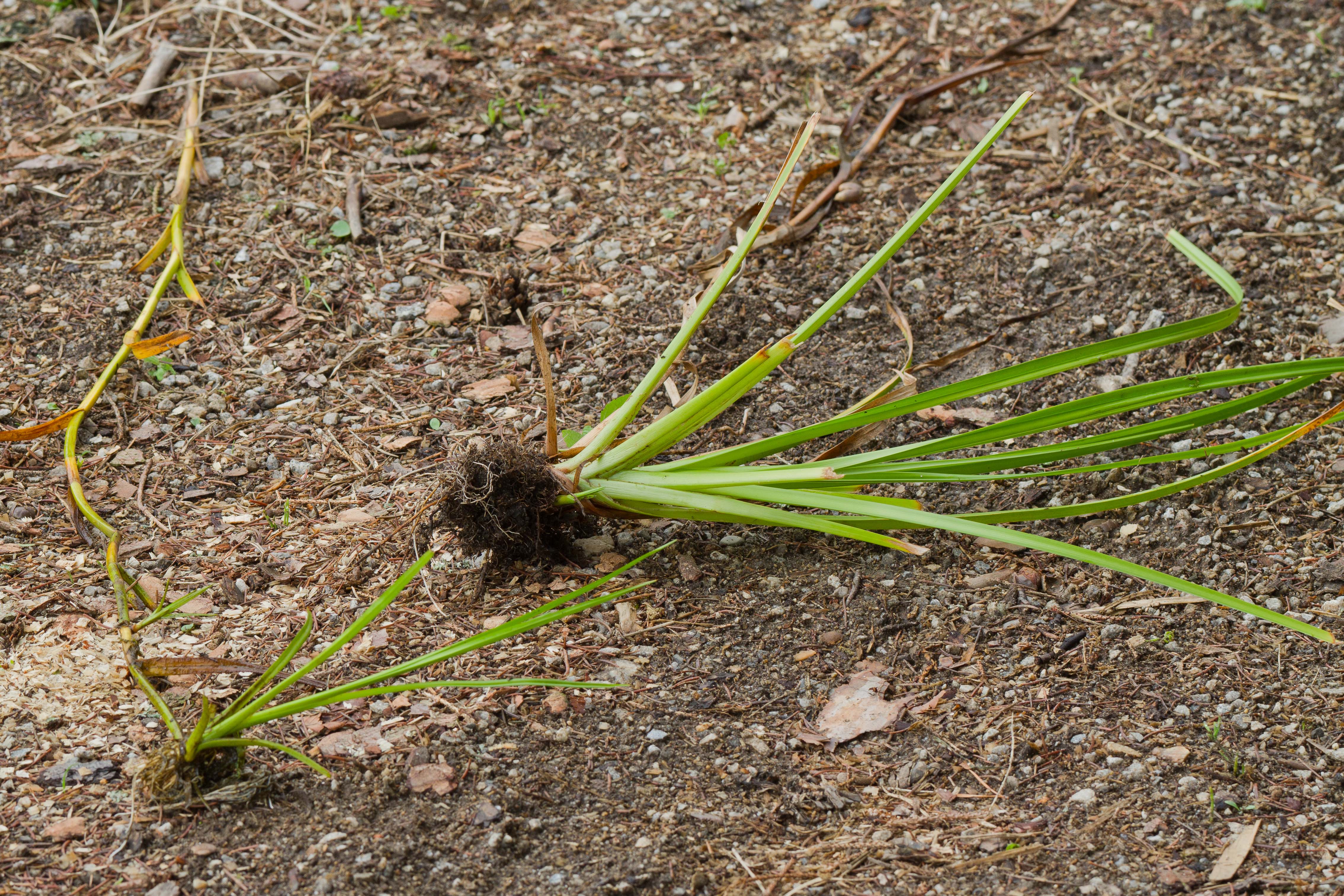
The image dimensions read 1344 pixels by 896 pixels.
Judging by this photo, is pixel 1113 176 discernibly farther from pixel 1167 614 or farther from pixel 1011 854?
pixel 1011 854

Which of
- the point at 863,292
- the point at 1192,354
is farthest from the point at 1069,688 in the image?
the point at 863,292

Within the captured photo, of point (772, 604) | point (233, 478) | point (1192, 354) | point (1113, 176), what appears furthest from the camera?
point (1113, 176)

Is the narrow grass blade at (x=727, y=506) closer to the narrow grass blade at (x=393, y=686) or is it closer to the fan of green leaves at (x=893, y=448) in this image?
the fan of green leaves at (x=893, y=448)

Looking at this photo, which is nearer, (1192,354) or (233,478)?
(233,478)

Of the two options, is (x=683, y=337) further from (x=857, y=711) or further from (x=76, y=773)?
(x=76, y=773)

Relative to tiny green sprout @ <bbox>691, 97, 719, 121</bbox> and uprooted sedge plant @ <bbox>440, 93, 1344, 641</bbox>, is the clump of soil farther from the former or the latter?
tiny green sprout @ <bbox>691, 97, 719, 121</bbox>

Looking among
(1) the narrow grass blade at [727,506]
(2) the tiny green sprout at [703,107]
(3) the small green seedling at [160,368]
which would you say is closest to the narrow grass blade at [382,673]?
(1) the narrow grass blade at [727,506]

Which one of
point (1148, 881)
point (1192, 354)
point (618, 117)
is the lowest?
point (1148, 881)
